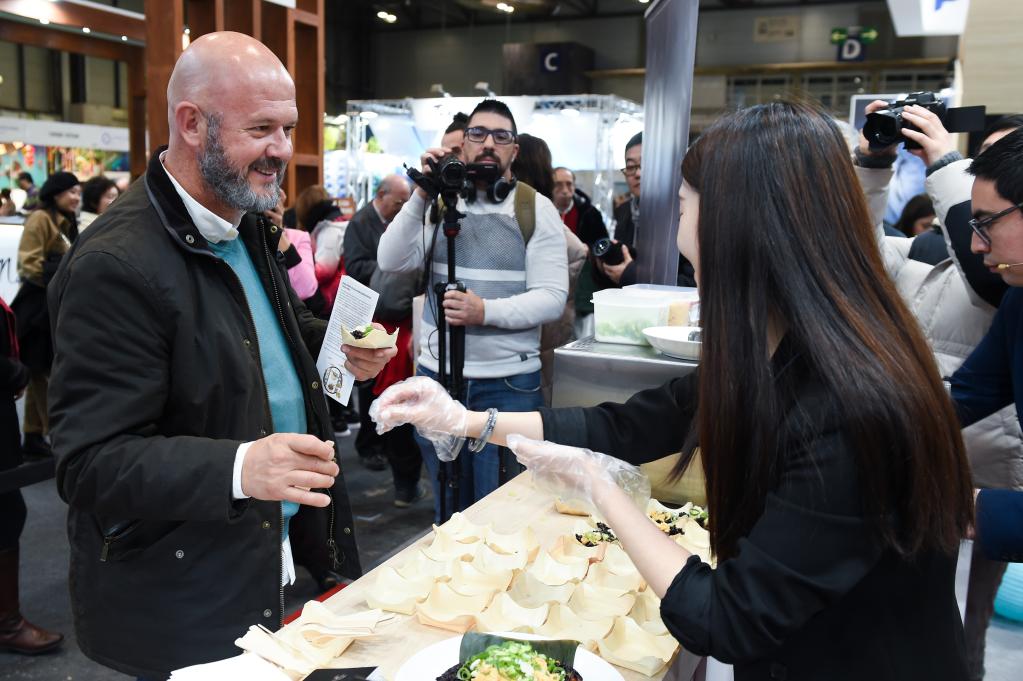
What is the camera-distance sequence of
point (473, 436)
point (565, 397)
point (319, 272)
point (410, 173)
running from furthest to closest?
point (319, 272) → point (410, 173) → point (565, 397) → point (473, 436)

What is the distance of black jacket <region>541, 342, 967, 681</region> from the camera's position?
1.07 meters

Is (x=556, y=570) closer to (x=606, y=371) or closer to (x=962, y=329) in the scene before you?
(x=606, y=371)

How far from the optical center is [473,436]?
5.68 ft

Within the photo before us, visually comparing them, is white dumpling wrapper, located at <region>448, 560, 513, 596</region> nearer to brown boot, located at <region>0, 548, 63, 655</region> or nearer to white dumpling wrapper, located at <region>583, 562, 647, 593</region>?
white dumpling wrapper, located at <region>583, 562, 647, 593</region>

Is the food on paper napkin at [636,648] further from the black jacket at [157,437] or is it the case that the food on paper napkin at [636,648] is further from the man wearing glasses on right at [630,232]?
the man wearing glasses on right at [630,232]

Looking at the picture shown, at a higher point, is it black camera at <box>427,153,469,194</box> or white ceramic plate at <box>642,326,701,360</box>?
black camera at <box>427,153,469,194</box>

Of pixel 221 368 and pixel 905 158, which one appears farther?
pixel 905 158

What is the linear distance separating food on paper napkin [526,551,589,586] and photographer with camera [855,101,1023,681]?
106 centimetres

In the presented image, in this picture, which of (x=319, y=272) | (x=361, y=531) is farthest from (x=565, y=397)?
(x=319, y=272)

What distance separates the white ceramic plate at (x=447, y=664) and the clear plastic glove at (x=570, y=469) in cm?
23

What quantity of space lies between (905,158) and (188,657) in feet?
24.3

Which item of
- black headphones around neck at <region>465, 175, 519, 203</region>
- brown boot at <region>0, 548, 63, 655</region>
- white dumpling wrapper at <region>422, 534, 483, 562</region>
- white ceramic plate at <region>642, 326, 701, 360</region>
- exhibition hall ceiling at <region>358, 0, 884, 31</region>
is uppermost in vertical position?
exhibition hall ceiling at <region>358, 0, 884, 31</region>

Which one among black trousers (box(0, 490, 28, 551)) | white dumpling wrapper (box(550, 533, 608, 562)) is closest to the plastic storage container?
white dumpling wrapper (box(550, 533, 608, 562))

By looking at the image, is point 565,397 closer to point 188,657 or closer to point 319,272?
point 188,657
